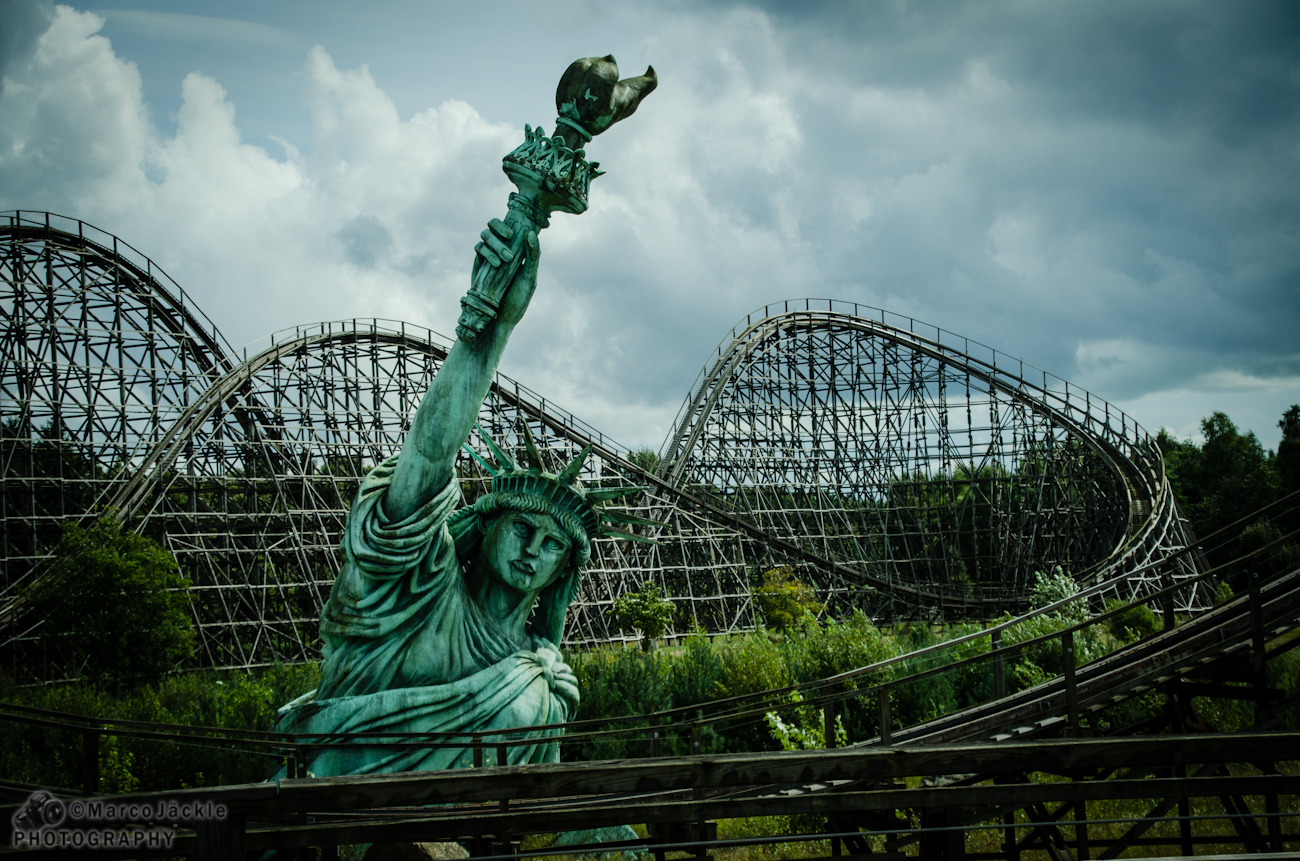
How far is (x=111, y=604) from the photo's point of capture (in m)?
13.3

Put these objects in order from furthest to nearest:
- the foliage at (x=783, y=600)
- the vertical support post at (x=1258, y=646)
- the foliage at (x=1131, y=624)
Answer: the foliage at (x=783, y=600) → the foliage at (x=1131, y=624) → the vertical support post at (x=1258, y=646)

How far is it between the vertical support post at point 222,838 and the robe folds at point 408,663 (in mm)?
2793

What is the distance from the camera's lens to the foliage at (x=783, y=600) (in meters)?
18.0

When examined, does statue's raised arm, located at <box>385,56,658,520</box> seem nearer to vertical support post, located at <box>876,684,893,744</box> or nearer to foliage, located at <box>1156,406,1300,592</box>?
vertical support post, located at <box>876,684,893,744</box>

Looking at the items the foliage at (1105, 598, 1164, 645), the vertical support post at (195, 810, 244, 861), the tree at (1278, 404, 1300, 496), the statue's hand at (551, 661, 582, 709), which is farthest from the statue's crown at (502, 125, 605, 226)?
the tree at (1278, 404, 1300, 496)

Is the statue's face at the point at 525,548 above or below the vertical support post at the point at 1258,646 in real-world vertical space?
above

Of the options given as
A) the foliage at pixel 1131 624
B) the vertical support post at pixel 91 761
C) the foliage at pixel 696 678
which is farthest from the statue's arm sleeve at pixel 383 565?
the foliage at pixel 1131 624

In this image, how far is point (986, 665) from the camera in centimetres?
1360

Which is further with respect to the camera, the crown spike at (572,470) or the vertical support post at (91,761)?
the crown spike at (572,470)

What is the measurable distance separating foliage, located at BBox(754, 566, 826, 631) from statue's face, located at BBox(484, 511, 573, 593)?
11953 mm

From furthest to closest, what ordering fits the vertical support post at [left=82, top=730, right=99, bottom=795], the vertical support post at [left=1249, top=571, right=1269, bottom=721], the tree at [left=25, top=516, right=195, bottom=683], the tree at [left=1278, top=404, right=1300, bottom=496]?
the tree at [left=1278, top=404, right=1300, bottom=496] → the tree at [left=25, top=516, right=195, bottom=683] → the vertical support post at [left=1249, top=571, right=1269, bottom=721] → the vertical support post at [left=82, top=730, right=99, bottom=795]

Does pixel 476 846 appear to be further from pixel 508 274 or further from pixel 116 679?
pixel 116 679

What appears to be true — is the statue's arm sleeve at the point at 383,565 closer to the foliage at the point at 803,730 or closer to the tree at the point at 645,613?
the foliage at the point at 803,730

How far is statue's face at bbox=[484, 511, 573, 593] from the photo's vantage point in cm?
606
